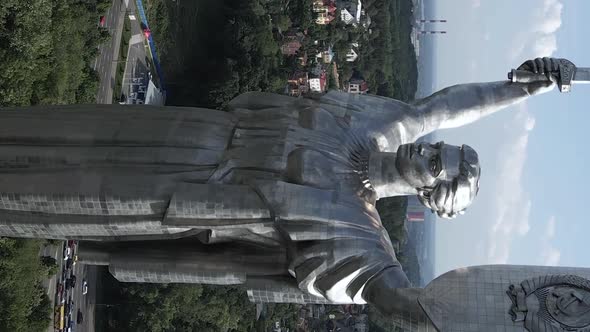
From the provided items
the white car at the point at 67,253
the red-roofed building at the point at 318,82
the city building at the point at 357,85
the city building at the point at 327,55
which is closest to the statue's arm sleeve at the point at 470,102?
the white car at the point at 67,253

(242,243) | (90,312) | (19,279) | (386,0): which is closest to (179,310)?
(90,312)

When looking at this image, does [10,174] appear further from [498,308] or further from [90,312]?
[90,312]

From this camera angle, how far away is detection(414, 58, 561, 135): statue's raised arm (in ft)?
35.4

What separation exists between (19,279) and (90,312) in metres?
13.1

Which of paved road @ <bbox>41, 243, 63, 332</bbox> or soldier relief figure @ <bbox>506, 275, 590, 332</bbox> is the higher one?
paved road @ <bbox>41, 243, 63, 332</bbox>

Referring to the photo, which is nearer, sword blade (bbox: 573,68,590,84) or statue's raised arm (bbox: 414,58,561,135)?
sword blade (bbox: 573,68,590,84)

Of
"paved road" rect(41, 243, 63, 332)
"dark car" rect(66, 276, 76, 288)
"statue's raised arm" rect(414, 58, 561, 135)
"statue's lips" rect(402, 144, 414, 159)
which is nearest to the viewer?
"statue's lips" rect(402, 144, 414, 159)

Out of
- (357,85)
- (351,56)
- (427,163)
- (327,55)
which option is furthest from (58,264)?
(351,56)

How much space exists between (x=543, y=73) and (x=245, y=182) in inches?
219

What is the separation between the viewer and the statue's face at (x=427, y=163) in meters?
9.55

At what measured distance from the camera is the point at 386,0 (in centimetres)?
10700

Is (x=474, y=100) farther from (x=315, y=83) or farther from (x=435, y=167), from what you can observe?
(x=315, y=83)

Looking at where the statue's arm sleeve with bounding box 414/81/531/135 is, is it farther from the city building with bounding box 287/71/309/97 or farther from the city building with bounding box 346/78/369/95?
the city building with bounding box 346/78/369/95

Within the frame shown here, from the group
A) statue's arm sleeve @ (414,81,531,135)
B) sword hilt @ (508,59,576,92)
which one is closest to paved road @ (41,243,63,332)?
statue's arm sleeve @ (414,81,531,135)
